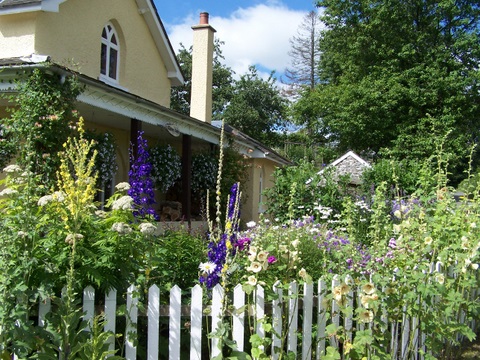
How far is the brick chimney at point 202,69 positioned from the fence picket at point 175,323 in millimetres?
12926

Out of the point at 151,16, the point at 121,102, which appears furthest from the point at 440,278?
the point at 151,16

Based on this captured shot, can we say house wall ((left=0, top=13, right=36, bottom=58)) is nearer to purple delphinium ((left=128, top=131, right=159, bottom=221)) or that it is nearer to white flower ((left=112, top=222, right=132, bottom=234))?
purple delphinium ((left=128, top=131, right=159, bottom=221))

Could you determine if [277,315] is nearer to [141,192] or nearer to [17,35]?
[141,192]

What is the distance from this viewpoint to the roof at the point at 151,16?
9328 mm

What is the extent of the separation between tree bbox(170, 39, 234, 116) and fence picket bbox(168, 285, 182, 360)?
32.3 metres

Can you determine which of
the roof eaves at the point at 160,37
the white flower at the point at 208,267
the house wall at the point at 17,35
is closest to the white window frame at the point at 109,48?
the roof eaves at the point at 160,37

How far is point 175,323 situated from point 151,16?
1237cm

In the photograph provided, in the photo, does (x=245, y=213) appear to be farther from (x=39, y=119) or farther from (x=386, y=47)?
(x=386, y=47)

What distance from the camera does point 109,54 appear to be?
1230 cm

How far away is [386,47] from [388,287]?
26.3 metres

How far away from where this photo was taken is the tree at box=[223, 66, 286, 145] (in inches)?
1339

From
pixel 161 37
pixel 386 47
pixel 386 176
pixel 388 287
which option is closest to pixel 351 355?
pixel 388 287

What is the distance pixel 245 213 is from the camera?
1650 cm

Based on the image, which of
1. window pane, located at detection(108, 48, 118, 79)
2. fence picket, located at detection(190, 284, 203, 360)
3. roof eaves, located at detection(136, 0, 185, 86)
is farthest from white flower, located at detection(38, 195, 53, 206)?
roof eaves, located at detection(136, 0, 185, 86)
